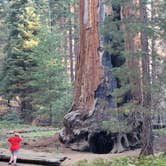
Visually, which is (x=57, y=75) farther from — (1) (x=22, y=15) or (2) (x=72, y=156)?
(2) (x=72, y=156)

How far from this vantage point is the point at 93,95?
1928 cm

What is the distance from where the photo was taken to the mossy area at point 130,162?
1265 centimetres

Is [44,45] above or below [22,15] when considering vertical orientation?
below

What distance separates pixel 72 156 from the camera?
54.9 ft

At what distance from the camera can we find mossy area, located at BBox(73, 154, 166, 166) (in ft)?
41.5

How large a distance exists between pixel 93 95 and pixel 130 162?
5991 millimetres

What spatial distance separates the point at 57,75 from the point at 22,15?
6696 millimetres

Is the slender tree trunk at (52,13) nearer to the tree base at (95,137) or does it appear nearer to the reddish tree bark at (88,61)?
the reddish tree bark at (88,61)

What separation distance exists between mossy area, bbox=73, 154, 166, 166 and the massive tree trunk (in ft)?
10.3

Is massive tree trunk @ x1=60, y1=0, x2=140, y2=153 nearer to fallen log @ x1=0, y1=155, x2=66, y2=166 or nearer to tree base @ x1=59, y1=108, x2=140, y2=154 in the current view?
tree base @ x1=59, y1=108, x2=140, y2=154

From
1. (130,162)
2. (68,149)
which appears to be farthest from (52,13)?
(130,162)

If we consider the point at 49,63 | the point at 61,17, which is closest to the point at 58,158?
the point at 49,63

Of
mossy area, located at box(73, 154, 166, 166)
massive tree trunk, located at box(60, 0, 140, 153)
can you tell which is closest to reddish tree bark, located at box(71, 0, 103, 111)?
massive tree trunk, located at box(60, 0, 140, 153)

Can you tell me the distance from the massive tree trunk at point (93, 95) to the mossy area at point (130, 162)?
3.14 meters
